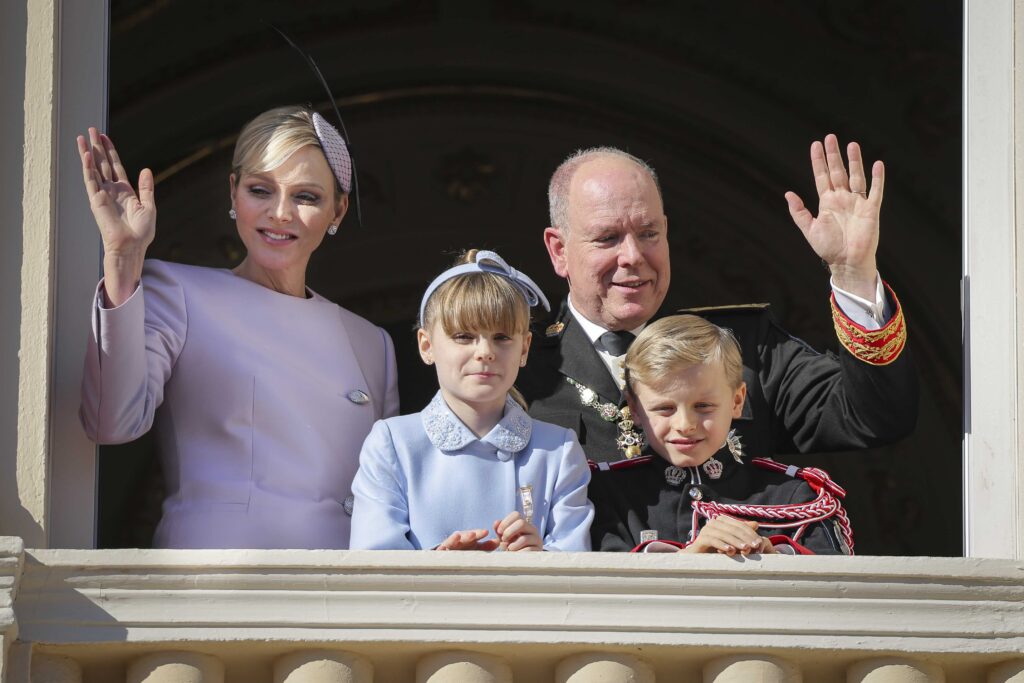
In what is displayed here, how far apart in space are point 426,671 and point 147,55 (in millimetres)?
3743

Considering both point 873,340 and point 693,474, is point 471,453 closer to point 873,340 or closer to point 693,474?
point 693,474

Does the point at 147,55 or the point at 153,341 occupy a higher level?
the point at 147,55

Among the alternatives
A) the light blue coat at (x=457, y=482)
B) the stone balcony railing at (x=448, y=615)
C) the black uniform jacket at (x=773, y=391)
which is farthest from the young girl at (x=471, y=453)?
the black uniform jacket at (x=773, y=391)

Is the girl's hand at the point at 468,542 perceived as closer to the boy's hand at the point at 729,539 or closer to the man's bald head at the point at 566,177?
the boy's hand at the point at 729,539

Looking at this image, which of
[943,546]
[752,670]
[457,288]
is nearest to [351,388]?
[457,288]

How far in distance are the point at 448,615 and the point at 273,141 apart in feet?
4.29

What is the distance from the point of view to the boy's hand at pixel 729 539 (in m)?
4.16

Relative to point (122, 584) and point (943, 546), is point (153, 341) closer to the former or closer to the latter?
point (122, 584)

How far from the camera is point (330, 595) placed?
408cm

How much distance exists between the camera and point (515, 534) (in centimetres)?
420

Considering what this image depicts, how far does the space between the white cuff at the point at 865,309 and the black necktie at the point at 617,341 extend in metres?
0.67

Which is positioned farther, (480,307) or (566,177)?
(566,177)

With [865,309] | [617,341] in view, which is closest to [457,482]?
[617,341]

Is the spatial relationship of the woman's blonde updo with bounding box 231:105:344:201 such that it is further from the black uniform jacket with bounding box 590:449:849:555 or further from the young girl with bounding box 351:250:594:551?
the black uniform jacket with bounding box 590:449:849:555
